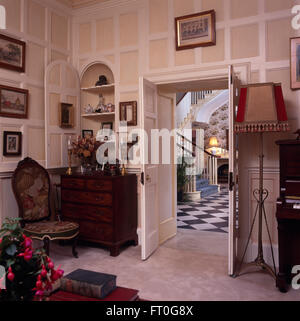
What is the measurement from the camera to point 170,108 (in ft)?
16.4

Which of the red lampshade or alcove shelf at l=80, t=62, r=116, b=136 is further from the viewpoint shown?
alcove shelf at l=80, t=62, r=116, b=136

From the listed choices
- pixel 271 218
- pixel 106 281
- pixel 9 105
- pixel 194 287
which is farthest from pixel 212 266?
pixel 9 105

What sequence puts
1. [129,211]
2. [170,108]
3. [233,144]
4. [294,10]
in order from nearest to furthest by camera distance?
[233,144] → [294,10] → [129,211] → [170,108]

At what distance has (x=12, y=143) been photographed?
396 centimetres

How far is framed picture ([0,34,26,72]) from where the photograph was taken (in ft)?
12.6

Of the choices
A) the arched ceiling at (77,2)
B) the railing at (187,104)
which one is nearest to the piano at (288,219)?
the arched ceiling at (77,2)

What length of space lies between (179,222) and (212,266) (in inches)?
86.9

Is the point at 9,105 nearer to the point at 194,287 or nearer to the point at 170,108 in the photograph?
the point at 170,108

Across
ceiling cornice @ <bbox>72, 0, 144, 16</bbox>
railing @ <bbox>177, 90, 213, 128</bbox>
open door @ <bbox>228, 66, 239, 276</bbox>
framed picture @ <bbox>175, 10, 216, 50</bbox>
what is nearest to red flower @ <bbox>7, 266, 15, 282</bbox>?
open door @ <bbox>228, 66, 239, 276</bbox>

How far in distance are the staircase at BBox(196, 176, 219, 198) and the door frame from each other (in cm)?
484

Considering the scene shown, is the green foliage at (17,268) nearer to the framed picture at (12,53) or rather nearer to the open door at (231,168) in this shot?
the open door at (231,168)

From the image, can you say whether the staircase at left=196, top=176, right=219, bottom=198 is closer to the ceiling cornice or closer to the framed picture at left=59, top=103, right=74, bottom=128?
the framed picture at left=59, top=103, right=74, bottom=128

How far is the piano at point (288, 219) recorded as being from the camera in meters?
2.98

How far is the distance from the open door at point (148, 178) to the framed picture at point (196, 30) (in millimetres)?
716
